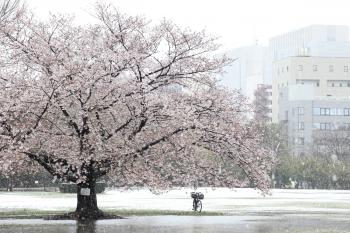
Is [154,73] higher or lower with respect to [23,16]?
lower

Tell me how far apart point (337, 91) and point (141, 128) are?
124 metres

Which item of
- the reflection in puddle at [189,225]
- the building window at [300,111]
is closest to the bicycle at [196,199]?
the reflection in puddle at [189,225]

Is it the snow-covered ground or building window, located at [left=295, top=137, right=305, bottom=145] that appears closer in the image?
the snow-covered ground

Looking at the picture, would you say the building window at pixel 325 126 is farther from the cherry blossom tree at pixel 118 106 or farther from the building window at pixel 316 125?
the cherry blossom tree at pixel 118 106

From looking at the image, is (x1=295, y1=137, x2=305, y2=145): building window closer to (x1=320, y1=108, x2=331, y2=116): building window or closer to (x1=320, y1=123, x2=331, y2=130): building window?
(x1=320, y1=123, x2=331, y2=130): building window

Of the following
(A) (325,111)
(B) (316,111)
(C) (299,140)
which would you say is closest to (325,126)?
(A) (325,111)

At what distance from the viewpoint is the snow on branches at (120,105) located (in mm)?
22469

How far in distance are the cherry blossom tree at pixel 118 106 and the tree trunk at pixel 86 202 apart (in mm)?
40

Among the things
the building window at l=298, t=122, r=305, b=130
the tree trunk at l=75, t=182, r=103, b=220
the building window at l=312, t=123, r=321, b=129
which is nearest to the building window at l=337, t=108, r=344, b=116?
the building window at l=312, t=123, r=321, b=129

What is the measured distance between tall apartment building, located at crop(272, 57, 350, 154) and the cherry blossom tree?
92.0 m

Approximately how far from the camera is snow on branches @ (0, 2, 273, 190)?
22469mm

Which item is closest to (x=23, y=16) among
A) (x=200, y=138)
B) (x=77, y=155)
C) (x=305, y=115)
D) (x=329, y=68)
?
(x=77, y=155)

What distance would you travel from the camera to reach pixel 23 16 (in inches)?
962

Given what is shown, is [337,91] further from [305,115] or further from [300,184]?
[300,184]
